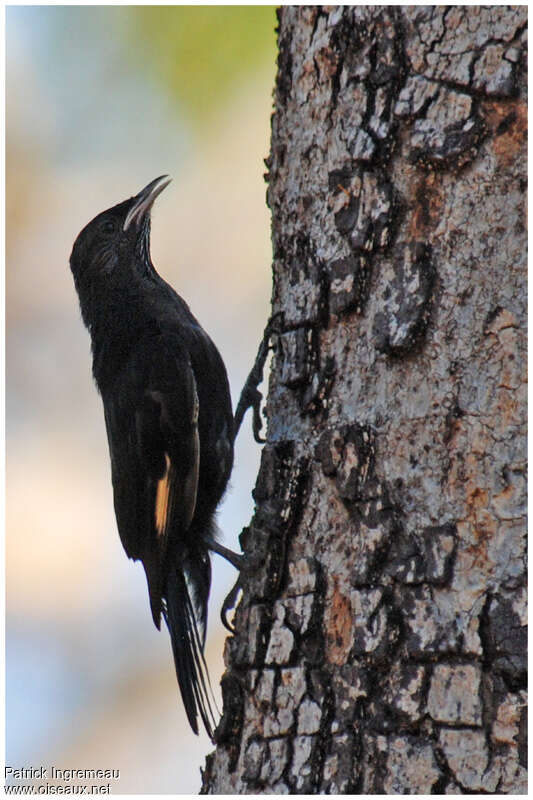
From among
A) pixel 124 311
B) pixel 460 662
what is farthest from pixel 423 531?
pixel 124 311

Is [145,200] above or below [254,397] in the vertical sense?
above

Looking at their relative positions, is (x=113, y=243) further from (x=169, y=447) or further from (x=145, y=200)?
(x=169, y=447)

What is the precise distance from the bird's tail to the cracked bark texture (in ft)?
3.78

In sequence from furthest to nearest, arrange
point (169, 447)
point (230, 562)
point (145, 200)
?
point (145, 200), point (169, 447), point (230, 562)

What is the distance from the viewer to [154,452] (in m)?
4.09

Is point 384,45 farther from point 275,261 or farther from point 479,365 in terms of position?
point 479,365

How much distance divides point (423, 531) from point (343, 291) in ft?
2.23

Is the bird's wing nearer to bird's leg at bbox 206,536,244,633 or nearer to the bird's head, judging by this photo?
bird's leg at bbox 206,536,244,633

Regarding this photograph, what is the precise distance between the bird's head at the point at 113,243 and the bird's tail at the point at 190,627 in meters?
1.52

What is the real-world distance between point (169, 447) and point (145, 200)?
1.36m

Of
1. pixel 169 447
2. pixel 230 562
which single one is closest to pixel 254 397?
pixel 169 447

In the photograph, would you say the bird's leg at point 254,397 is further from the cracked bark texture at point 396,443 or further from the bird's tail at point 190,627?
the cracked bark texture at point 396,443

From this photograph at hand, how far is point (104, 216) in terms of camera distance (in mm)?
4805

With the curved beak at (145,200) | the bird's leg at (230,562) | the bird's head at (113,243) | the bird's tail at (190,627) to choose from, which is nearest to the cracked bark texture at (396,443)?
the bird's leg at (230,562)
